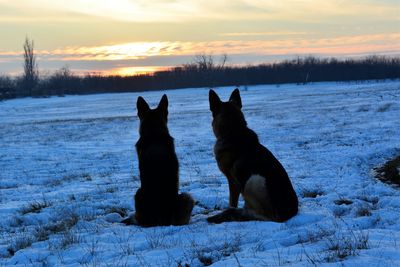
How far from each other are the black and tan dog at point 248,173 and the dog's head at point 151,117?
35.1 inches

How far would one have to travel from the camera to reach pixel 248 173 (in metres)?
6.65

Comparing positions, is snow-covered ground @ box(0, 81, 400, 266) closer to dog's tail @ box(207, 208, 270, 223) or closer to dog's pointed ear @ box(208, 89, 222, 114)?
dog's tail @ box(207, 208, 270, 223)

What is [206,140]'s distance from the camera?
19.7 m

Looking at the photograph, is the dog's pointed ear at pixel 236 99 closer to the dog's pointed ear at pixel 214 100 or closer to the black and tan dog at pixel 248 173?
the black and tan dog at pixel 248 173

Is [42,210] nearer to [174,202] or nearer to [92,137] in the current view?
[174,202]

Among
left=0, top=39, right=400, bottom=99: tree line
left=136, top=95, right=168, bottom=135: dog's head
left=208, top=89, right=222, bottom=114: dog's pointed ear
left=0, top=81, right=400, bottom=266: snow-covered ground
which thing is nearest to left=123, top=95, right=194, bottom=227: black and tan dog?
left=0, top=81, right=400, bottom=266: snow-covered ground

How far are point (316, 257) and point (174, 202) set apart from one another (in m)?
2.53

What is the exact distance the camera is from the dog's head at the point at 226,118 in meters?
7.33

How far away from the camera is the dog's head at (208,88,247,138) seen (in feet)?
24.1

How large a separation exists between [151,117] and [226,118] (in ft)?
4.12

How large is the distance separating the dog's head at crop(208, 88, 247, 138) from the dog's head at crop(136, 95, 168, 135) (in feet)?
2.85

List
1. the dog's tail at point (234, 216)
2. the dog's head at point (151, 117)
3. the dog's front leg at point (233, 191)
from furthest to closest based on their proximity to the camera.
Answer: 1. the dog's front leg at point (233, 191)
2. the dog's head at point (151, 117)
3. the dog's tail at point (234, 216)

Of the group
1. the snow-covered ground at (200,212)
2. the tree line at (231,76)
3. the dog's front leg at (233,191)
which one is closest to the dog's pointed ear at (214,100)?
the dog's front leg at (233,191)

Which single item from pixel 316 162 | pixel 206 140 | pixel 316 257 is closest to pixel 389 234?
pixel 316 257
